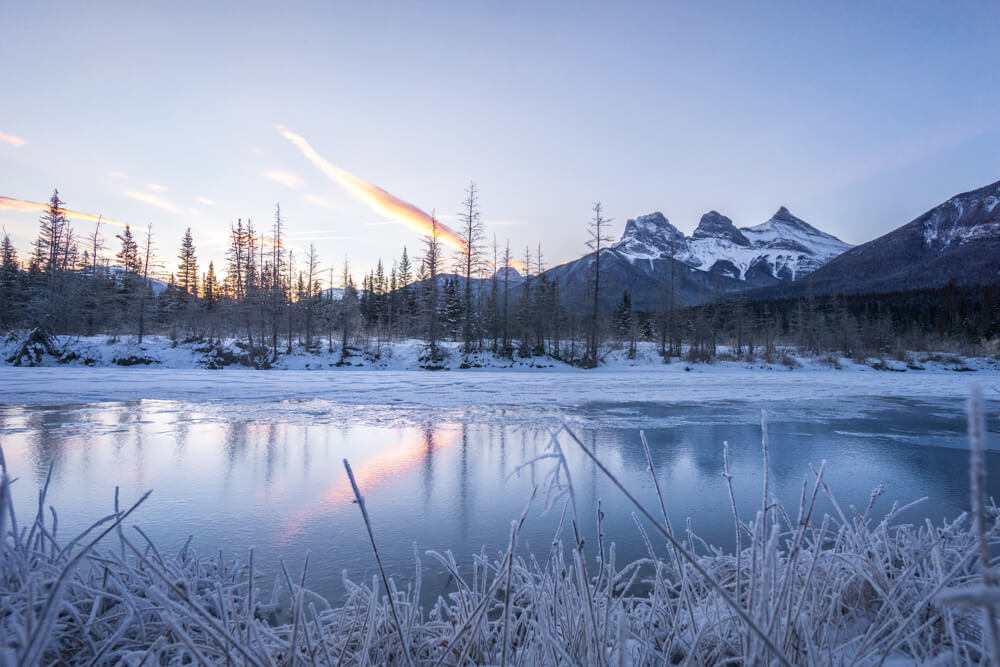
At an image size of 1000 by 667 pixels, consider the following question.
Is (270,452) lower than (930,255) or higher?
lower

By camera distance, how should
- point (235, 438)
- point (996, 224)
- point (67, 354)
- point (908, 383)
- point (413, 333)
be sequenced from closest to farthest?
point (235, 438) → point (908, 383) → point (67, 354) → point (413, 333) → point (996, 224)

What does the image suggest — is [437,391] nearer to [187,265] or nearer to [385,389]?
Result: [385,389]

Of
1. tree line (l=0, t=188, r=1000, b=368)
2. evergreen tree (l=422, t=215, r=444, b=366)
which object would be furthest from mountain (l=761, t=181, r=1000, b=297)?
evergreen tree (l=422, t=215, r=444, b=366)

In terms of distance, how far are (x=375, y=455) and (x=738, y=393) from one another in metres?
12.0

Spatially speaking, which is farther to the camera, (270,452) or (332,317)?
(332,317)

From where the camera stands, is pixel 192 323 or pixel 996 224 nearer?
pixel 192 323

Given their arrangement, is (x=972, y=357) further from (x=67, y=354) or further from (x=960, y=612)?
(x=67, y=354)

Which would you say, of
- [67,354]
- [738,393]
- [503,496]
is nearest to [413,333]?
[67,354]

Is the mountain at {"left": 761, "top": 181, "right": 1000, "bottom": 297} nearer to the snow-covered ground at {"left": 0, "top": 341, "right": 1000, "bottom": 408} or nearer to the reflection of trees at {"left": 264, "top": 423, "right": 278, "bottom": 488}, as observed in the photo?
the snow-covered ground at {"left": 0, "top": 341, "right": 1000, "bottom": 408}

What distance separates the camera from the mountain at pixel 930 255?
97375 millimetres

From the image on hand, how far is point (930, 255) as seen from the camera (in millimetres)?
123938

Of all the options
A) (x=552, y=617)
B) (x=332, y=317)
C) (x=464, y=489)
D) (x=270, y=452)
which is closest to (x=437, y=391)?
(x=270, y=452)

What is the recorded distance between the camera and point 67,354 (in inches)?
893

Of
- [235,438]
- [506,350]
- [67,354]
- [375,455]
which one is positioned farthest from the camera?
[506,350]
